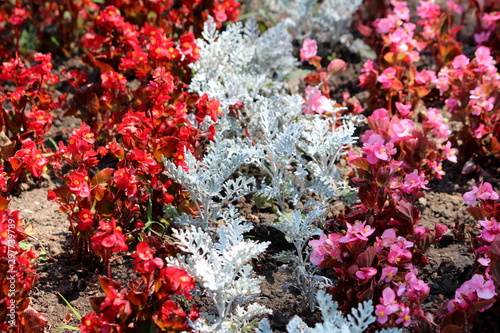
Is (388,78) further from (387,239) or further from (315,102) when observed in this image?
(387,239)

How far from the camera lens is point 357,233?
8.25 ft

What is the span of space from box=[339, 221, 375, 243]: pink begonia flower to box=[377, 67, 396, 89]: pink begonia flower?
134 cm

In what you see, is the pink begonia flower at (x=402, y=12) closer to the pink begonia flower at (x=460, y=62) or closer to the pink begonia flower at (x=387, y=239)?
the pink begonia flower at (x=460, y=62)

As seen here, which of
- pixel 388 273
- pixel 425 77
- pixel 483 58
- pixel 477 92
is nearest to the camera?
pixel 388 273

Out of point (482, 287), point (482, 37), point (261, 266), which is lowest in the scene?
point (261, 266)

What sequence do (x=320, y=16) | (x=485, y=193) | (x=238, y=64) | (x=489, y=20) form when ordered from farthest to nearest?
(x=320, y=16) < (x=489, y=20) < (x=238, y=64) < (x=485, y=193)

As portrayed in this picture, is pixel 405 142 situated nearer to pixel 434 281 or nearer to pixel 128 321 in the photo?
pixel 434 281

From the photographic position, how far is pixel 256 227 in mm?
3121

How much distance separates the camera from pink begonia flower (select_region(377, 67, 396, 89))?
3604 millimetres

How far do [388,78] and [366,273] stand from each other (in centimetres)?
157

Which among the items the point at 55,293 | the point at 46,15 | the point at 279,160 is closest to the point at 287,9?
the point at 46,15

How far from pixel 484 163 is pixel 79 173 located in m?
2.32

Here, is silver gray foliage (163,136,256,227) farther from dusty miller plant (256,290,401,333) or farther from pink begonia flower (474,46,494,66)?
pink begonia flower (474,46,494,66)

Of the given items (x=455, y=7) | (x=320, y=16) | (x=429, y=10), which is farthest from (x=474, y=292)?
Result: (x=455, y=7)
